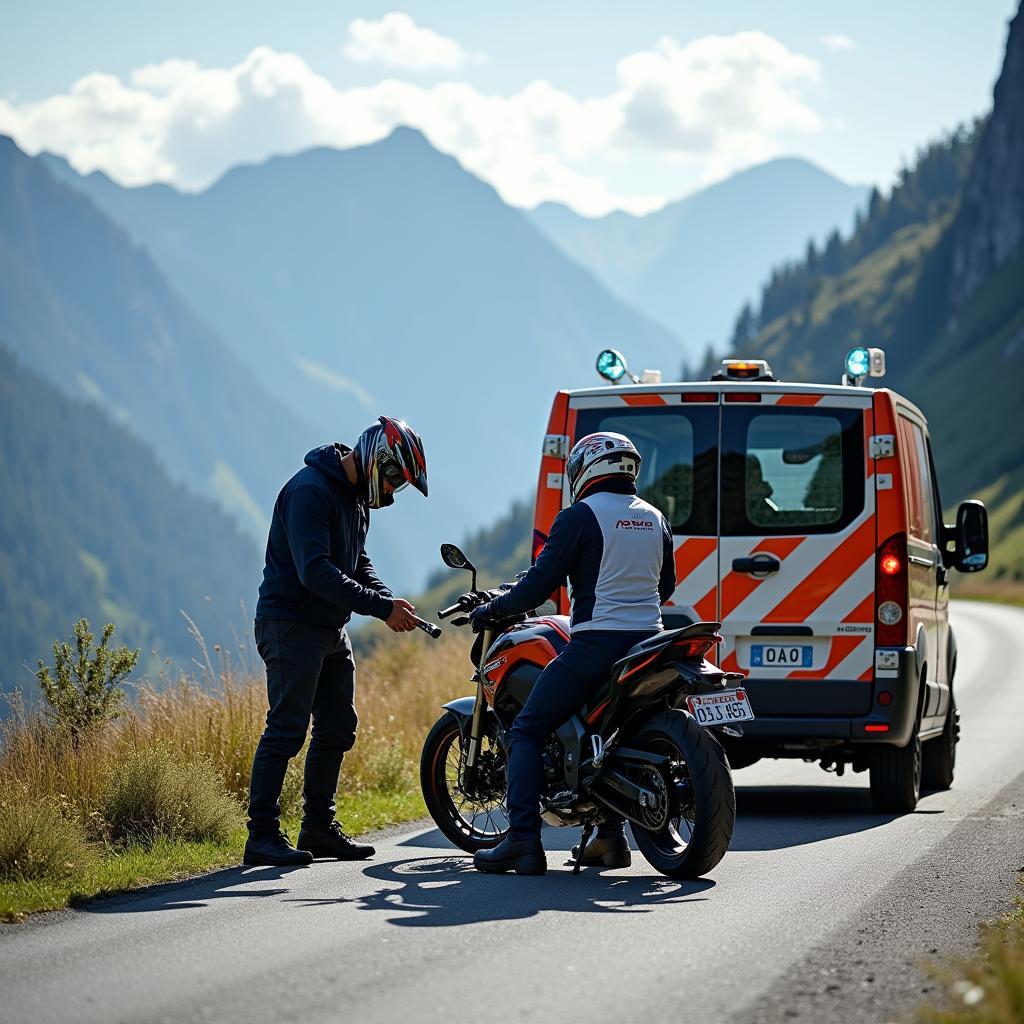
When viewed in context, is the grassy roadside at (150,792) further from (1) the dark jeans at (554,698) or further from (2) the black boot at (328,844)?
(1) the dark jeans at (554,698)

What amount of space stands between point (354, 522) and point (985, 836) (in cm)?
403

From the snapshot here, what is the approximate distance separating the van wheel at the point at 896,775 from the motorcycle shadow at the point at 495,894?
2.99 meters

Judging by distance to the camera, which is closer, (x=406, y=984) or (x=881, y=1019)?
(x=881, y=1019)

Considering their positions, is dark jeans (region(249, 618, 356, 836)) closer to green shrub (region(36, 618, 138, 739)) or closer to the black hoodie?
the black hoodie

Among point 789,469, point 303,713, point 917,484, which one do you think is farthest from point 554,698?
point 917,484

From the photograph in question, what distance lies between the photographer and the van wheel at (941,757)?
40.9ft

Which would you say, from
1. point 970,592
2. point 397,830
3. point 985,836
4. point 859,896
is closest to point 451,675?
point 397,830

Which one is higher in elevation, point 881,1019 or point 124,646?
point 124,646

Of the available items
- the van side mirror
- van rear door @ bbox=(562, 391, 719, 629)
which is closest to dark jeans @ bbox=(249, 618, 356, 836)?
van rear door @ bbox=(562, 391, 719, 629)

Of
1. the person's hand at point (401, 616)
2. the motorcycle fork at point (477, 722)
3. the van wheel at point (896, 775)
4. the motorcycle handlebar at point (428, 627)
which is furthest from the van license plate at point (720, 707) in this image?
the van wheel at point (896, 775)

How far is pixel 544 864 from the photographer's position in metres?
8.27

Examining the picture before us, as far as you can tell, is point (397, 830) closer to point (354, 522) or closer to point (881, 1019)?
point (354, 522)

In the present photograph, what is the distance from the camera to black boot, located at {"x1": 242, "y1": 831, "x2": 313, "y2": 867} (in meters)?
8.53

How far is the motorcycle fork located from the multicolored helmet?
2.83 ft
